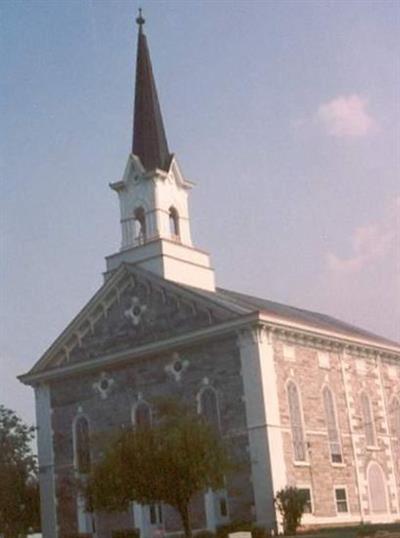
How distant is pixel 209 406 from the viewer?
153 ft

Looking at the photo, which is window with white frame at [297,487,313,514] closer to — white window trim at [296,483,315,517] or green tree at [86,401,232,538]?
white window trim at [296,483,315,517]

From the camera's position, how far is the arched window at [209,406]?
46.0 meters

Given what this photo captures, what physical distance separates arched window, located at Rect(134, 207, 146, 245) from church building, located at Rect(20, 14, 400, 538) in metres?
0.08

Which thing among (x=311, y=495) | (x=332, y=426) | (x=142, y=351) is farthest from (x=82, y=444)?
(x=332, y=426)

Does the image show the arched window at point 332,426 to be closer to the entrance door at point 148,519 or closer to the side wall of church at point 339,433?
the side wall of church at point 339,433

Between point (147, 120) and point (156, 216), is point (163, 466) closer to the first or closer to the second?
point (156, 216)

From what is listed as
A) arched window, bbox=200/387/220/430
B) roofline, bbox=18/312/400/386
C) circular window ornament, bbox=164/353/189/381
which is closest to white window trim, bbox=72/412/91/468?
roofline, bbox=18/312/400/386

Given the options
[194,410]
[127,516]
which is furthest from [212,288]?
[127,516]

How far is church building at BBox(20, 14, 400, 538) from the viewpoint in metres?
45.1

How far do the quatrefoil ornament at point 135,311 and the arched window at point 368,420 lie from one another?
40.2 feet

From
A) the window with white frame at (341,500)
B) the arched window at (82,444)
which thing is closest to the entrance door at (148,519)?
the arched window at (82,444)

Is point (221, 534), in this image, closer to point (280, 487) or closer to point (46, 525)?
point (280, 487)

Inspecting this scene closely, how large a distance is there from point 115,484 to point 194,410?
8344 mm

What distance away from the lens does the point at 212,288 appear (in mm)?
53906
